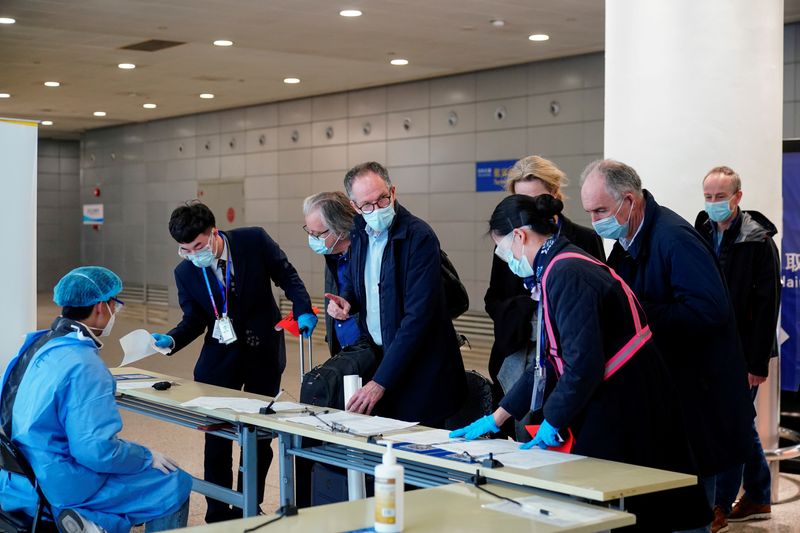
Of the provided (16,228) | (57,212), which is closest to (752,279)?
(16,228)

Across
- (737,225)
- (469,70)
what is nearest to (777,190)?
(737,225)

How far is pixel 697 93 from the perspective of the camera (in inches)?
197

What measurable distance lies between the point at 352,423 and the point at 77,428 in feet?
3.37

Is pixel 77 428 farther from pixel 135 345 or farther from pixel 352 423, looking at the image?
pixel 135 345

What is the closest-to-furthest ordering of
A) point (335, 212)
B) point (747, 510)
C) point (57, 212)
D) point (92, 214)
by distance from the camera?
1. point (335, 212)
2. point (747, 510)
3. point (92, 214)
4. point (57, 212)

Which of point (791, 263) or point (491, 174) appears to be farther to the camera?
point (491, 174)

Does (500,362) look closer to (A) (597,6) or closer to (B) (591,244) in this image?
(B) (591,244)

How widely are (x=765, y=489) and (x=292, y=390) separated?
5006 millimetres

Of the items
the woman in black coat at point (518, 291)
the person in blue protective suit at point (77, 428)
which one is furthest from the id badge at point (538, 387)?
the person in blue protective suit at point (77, 428)

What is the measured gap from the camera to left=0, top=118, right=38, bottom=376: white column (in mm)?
5836

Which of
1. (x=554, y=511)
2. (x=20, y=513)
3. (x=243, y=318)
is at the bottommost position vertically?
(x=20, y=513)

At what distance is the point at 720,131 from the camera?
5008mm

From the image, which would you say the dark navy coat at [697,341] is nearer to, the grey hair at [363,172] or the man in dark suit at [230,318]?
the grey hair at [363,172]

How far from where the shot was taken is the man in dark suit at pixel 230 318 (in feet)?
15.6
